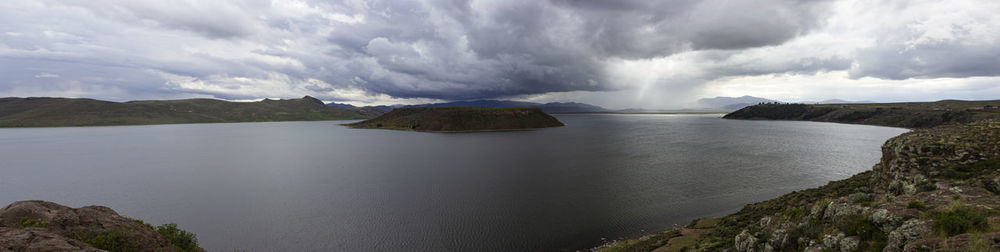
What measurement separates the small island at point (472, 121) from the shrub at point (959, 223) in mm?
149100

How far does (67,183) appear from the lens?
44.0m

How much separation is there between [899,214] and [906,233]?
1.93 metres

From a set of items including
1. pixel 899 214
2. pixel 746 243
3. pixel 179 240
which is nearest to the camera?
pixel 899 214

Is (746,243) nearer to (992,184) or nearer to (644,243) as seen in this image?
(644,243)

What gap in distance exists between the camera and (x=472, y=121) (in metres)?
166

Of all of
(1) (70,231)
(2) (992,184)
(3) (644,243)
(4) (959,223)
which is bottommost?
(3) (644,243)

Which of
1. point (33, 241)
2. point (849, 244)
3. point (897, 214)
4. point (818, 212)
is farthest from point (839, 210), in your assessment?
point (33, 241)

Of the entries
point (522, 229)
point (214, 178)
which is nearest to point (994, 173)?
point (522, 229)

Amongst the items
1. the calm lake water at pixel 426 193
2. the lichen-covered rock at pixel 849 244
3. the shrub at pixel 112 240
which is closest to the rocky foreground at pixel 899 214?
the lichen-covered rock at pixel 849 244

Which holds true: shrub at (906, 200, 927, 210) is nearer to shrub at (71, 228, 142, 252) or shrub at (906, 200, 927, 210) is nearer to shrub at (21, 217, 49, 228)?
shrub at (71, 228, 142, 252)

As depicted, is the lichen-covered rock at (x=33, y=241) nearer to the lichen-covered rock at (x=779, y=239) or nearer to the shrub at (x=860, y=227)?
the lichen-covered rock at (x=779, y=239)

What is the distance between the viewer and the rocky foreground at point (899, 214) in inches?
406

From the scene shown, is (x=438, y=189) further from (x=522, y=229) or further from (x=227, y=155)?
(x=227, y=155)

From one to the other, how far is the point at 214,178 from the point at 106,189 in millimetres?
9958
